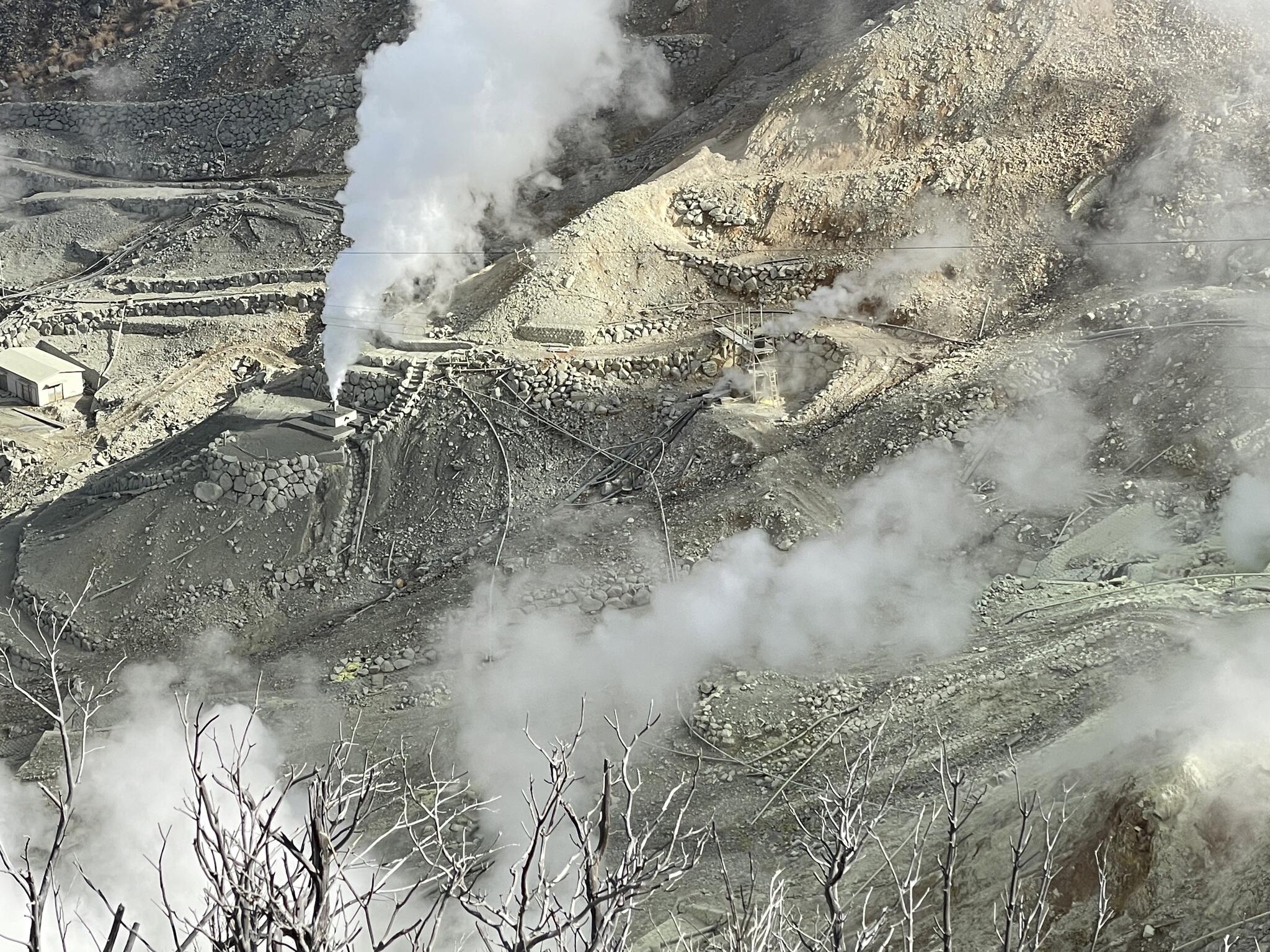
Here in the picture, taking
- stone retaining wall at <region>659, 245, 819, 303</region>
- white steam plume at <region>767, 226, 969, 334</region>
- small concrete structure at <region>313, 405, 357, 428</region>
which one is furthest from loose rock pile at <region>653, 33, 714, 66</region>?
small concrete structure at <region>313, 405, 357, 428</region>

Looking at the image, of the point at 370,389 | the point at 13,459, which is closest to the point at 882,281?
the point at 370,389

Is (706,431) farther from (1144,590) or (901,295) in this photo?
(1144,590)

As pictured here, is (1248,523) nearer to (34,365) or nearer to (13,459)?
(13,459)

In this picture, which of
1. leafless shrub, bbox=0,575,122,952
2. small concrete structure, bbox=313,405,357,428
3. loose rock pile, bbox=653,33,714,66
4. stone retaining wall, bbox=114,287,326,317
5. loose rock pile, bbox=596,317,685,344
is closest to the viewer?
leafless shrub, bbox=0,575,122,952

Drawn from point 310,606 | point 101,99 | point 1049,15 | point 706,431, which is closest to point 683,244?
point 706,431

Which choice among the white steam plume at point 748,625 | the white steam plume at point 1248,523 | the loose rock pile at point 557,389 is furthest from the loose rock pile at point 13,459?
the white steam plume at point 1248,523

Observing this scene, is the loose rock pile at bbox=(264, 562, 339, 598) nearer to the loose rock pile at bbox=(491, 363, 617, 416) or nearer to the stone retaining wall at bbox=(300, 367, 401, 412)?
the stone retaining wall at bbox=(300, 367, 401, 412)

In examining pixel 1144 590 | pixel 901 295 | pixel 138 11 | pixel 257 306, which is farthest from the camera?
pixel 138 11
